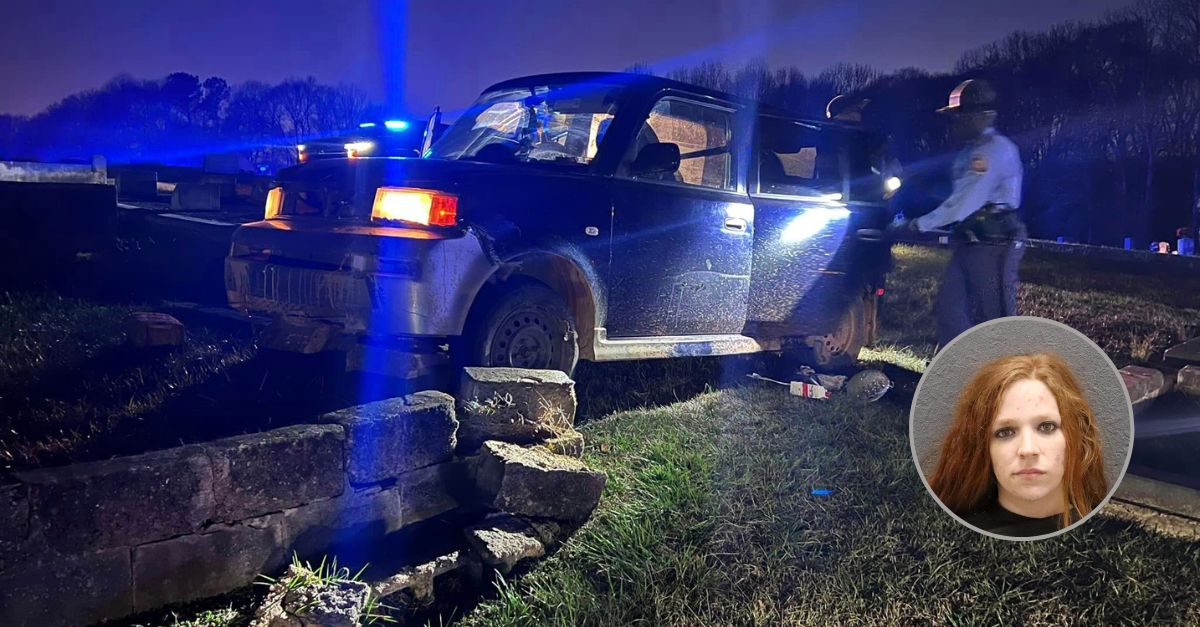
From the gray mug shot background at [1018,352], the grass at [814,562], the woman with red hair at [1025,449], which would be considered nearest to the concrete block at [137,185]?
the grass at [814,562]

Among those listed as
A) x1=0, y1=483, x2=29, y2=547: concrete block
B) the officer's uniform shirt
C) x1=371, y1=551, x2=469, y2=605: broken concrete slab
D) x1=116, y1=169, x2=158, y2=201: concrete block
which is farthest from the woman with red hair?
x1=116, y1=169, x2=158, y2=201: concrete block

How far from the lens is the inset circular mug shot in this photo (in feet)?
5.90

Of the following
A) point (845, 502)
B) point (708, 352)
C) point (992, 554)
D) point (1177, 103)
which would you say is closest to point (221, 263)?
point (708, 352)

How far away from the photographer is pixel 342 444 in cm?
293

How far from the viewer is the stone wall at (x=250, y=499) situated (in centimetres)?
233

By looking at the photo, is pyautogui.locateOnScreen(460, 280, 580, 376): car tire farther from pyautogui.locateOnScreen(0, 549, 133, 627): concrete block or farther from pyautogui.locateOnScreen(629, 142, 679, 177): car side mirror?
pyautogui.locateOnScreen(0, 549, 133, 627): concrete block

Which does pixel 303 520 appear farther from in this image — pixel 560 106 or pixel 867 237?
pixel 867 237

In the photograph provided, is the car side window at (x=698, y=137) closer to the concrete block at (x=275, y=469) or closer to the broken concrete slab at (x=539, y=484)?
the broken concrete slab at (x=539, y=484)

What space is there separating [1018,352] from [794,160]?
3.98 metres

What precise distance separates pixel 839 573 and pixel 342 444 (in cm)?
201

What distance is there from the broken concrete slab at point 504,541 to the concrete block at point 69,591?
1.20 metres

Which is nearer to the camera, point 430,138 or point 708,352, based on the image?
point 708,352

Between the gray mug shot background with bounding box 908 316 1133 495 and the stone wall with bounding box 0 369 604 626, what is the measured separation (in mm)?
1557

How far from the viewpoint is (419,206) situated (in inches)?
138
